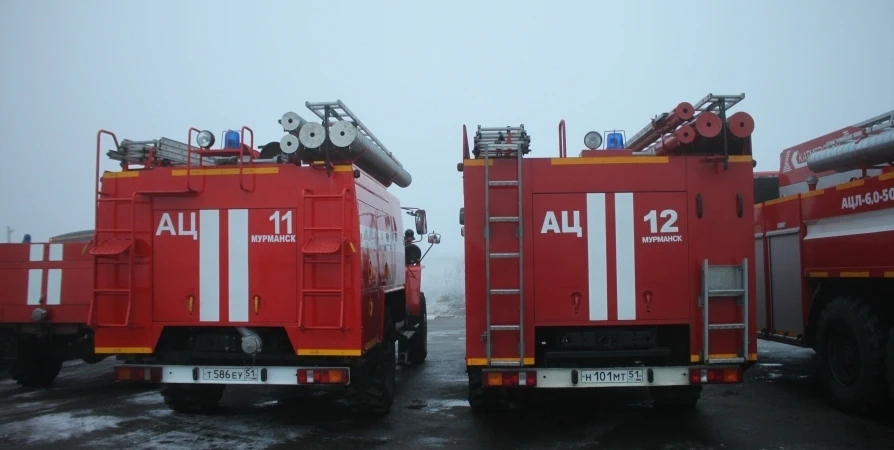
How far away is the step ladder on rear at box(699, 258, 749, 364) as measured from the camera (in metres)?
6.96

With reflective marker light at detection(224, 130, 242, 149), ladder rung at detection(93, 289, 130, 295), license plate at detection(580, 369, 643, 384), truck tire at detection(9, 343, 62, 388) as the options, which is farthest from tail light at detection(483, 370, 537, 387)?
truck tire at detection(9, 343, 62, 388)

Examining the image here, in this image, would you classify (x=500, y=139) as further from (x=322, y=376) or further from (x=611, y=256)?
(x=322, y=376)

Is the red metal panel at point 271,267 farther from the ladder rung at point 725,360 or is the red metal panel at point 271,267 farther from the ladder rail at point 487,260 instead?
the ladder rung at point 725,360

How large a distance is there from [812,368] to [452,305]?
23.8 metres

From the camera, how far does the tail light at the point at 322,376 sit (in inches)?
281

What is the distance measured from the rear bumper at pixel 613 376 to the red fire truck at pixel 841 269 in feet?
7.70

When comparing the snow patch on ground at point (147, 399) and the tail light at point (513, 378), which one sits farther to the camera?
the snow patch on ground at point (147, 399)

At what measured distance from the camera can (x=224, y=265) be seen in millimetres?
7508

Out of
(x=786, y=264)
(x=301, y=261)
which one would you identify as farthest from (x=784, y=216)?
(x=301, y=261)

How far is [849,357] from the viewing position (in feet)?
28.4

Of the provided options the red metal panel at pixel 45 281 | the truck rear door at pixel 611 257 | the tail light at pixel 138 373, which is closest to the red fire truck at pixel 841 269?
the truck rear door at pixel 611 257

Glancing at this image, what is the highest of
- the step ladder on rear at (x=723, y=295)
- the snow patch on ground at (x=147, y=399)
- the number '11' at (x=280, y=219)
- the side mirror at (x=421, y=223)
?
the side mirror at (x=421, y=223)

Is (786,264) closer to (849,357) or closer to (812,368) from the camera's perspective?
(849,357)

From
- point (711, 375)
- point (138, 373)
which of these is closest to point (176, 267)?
point (138, 373)
